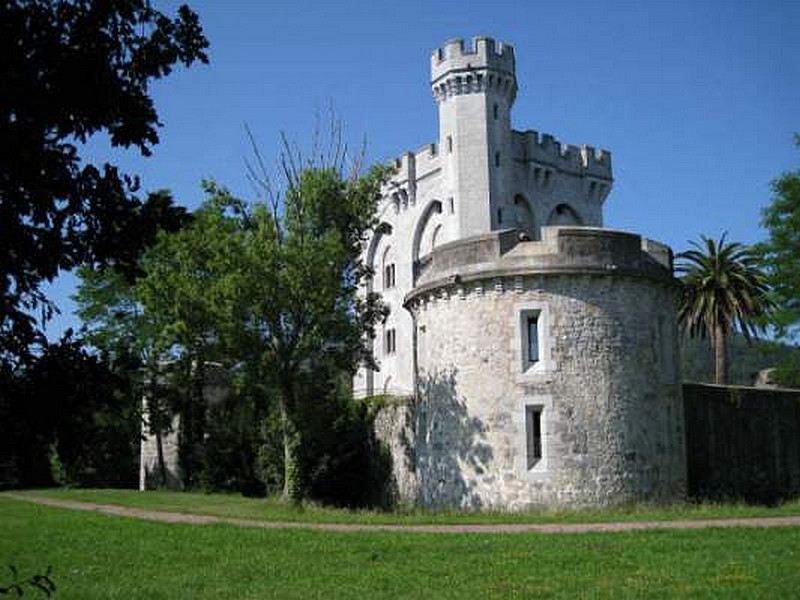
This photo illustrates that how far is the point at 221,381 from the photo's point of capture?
35.9 metres

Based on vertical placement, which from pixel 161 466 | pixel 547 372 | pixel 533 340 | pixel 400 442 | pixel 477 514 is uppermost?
pixel 533 340

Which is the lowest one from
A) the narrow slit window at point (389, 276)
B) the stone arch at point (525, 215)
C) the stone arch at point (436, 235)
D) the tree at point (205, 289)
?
the tree at point (205, 289)

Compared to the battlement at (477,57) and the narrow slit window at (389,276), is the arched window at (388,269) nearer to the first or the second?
the narrow slit window at (389,276)

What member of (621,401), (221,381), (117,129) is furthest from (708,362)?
(117,129)

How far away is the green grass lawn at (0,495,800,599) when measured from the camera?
33.1 ft

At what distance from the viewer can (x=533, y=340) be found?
20.2 m

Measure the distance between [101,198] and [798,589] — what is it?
8389 mm

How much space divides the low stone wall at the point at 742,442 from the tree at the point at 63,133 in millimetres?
20518

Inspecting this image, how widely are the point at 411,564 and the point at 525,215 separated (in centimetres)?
4299

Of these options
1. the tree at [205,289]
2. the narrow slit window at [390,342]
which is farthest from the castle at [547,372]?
the narrow slit window at [390,342]

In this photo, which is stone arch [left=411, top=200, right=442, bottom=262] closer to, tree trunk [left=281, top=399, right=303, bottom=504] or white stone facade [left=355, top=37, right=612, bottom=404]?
white stone facade [left=355, top=37, right=612, bottom=404]

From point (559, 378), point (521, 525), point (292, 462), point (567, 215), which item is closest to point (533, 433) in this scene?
point (559, 378)

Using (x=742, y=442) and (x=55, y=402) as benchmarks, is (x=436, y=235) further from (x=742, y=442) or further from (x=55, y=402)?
(x=55, y=402)

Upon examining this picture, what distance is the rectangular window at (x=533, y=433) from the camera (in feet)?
64.7
